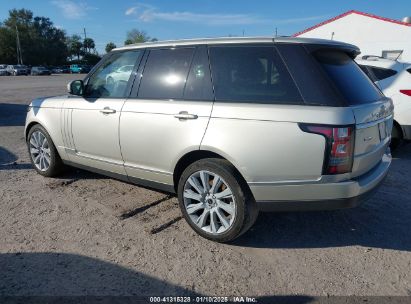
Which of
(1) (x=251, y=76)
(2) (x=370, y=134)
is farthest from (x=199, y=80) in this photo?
(2) (x=370, y=134)

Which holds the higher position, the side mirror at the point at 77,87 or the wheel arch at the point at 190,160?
the side mirror at the point at 77,87

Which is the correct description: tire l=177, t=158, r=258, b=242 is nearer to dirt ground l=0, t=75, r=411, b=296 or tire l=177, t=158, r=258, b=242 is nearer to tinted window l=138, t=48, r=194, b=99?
dirt ground l=0, t=75, r=411, b=296

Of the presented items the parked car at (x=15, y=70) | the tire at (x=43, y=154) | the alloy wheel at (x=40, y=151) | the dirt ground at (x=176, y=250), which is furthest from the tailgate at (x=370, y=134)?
the parked car at (x=15, y=70)

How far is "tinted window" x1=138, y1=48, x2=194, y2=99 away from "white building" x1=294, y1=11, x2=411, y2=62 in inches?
811

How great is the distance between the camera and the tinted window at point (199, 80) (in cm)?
359

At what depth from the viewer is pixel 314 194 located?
312 cm

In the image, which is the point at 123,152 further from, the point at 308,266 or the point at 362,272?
the point at 362,272

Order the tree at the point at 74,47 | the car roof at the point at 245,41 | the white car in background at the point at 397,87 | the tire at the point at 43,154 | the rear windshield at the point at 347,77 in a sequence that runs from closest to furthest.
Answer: the rear windshield at the point at 347,77
the car roof at the point at 245,41
the tire at the point at 43,154
the white car in background at the point at 397,87
the tree at the point at 74,47

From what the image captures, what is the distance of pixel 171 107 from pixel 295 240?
5.68 ft

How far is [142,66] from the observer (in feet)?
13.7

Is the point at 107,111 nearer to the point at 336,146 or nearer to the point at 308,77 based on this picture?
the point at 308,77

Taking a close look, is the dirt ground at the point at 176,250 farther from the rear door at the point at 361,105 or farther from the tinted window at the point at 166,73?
the tinted window at the point at 166,73

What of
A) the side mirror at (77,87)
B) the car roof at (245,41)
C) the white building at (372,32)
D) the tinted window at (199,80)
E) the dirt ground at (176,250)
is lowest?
the dirt ground at (176,250)

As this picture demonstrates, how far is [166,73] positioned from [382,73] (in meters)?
4.48
